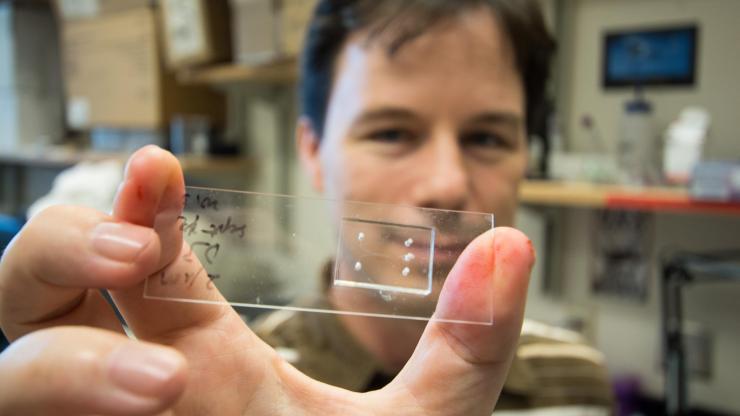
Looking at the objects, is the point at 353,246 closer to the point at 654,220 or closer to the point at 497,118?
the point at 497,118

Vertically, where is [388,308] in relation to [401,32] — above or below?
below

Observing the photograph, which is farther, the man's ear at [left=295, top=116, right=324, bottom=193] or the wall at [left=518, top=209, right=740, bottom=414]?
the wall at [left=518, top=209, right=740, bottom=414]

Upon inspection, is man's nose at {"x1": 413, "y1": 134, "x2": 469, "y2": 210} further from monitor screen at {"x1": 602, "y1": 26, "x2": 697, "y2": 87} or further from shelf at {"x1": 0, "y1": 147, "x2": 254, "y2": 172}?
shelf at {"x1": 0, "y1": 147, "x2": 254, "y2": 172}

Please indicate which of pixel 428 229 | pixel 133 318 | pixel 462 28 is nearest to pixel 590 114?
pixel 462 28

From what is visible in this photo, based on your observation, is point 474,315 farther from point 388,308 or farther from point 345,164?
point 345,164

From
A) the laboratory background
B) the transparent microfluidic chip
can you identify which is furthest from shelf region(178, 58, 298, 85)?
the transparent microfluidic chip

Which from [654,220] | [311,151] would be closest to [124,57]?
[311,151]

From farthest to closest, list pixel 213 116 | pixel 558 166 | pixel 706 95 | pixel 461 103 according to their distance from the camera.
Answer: pixel 213 116 → pixel 558 166 → pixel 706 95 → pixel 461 103

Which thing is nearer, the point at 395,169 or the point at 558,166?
the point at 395,169
